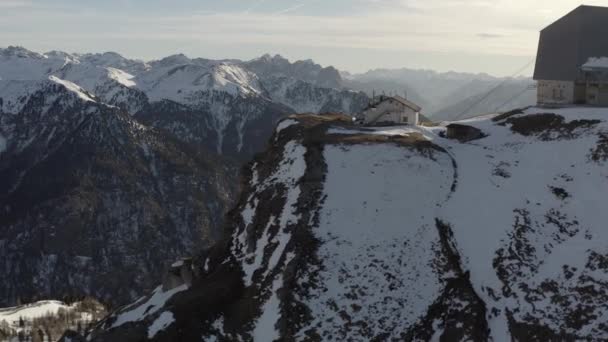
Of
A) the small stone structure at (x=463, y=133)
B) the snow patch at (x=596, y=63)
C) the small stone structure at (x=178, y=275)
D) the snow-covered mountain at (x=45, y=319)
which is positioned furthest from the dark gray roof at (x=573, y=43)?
the snow-covered mountain at (x=45, y=319)

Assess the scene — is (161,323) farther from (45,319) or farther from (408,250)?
(45,319)

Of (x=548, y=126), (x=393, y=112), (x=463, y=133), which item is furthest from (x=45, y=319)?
(x=548, y=126)

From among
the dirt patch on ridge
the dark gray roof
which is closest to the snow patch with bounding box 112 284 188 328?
the dirt patch on ridge

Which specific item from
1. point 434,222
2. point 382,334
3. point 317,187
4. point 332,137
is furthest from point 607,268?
point 332,137

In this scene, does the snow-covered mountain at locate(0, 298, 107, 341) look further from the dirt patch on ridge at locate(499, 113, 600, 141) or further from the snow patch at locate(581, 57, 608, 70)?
the snow patch at locate(581, 57, 608, 70)

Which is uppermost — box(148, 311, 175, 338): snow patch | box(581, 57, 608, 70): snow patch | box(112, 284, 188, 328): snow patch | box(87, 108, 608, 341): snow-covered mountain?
box(581, 57, 608, 70): snow patch

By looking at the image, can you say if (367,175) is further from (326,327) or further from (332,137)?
(326,327)
